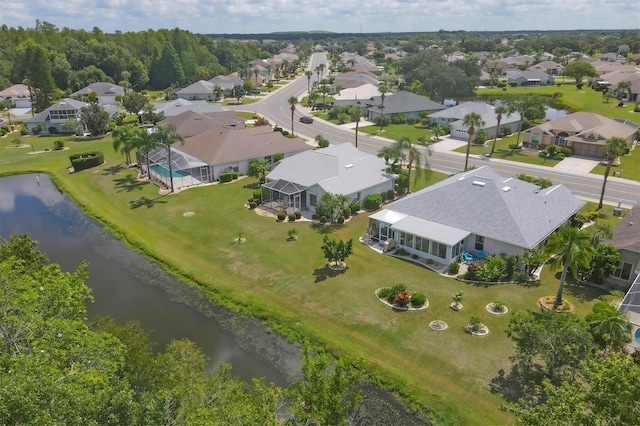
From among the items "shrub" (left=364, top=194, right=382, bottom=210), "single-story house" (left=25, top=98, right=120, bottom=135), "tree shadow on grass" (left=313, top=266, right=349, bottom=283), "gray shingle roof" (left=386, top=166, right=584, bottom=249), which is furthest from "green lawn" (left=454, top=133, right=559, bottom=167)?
"single-story house" (left=25, top=98, right=120, bottom=135)

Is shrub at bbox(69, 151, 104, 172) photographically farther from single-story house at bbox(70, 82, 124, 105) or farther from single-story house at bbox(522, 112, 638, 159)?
single-story house at bbox(522, 112, 638, 159)

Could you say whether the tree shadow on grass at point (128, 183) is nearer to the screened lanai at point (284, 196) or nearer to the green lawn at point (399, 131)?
the screened lanai at point (284, 196)

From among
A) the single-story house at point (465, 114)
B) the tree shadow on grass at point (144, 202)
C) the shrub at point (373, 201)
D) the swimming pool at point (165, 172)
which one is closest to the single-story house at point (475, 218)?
the shrub at point (373, 201)

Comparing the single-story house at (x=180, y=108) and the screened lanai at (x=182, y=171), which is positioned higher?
the single-story house at (x=180, y=108)

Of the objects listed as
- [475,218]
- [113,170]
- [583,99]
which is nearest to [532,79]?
A: [583,99]

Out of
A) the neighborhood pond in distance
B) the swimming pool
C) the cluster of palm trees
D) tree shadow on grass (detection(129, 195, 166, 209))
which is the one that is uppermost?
the cluster of palm trees

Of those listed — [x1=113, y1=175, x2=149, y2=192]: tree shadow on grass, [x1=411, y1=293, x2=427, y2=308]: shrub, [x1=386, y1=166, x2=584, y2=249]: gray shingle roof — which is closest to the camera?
[x1=411, y1=293, x2=427, y2=308]: shrub

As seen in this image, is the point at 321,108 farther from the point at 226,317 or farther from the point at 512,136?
the point at 226,317

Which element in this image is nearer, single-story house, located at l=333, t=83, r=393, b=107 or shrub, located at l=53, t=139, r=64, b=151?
shrub, located at l=53, t=139, r=64, b=151

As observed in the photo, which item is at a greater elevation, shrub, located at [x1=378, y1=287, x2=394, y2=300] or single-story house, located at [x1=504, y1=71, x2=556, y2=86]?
single-story house, located at [x1=504, y1=71, x2=556, y2=86]
